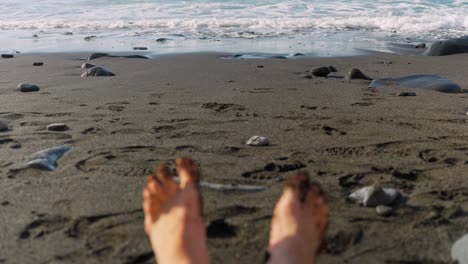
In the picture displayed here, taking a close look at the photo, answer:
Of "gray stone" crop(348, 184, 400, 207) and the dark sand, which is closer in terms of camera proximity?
the dark sand

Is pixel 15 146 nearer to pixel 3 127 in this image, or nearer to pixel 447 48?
pixel 3 127

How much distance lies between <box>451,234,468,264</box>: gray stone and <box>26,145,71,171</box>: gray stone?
196cm

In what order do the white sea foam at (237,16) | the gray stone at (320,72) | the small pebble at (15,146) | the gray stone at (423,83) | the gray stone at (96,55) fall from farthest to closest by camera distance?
1. the white sea foam at (237,16)
2. the gray stone at (96,55)
3. the gray stone at (320,72)
4. the gray stone at (423,83)
5. the small pebble at (15,146)

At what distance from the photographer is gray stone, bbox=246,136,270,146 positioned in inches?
129

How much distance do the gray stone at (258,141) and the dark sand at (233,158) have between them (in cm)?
8

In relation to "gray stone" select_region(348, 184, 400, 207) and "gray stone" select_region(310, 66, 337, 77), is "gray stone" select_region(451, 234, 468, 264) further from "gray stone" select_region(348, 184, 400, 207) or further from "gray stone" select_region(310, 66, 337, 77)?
"gray stone" select_region(310, 66, 337, 77)

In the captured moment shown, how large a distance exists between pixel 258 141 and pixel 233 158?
1.02 ft

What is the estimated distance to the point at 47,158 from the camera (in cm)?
294

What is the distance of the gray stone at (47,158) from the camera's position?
111 inches

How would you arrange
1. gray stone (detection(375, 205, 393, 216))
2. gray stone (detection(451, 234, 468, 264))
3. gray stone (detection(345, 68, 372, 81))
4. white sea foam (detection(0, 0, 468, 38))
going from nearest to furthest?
gray stone (detection(451, 234, 468, 264)) → gray stone (detection(375, 205, 393, 216)) → gray stone (detection(345, 68, 372, 81)) → white sea foam (detection(0, 0, 468, 38))

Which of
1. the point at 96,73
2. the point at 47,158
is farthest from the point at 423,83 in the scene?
the point at 47,158

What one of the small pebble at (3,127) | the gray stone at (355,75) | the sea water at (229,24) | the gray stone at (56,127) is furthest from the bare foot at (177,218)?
the sea water at (229,24)

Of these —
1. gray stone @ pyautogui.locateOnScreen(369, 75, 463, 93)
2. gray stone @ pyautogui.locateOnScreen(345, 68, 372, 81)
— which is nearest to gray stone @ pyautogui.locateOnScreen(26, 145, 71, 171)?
gray stone @ pyautogui.locateOnScreen(369, 75, 463, 93)

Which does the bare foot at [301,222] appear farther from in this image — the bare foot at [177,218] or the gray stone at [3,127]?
the gray stone at [3,127]
